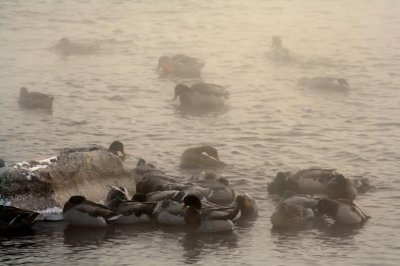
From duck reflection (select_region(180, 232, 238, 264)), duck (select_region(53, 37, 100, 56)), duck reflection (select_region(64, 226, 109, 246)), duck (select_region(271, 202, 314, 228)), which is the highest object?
duck (select_region(53, 37, 100, 56))

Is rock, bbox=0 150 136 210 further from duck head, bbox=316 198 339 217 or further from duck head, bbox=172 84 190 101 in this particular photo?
duck head, bbox=172 84 190 101

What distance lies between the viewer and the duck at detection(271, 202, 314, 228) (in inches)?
723

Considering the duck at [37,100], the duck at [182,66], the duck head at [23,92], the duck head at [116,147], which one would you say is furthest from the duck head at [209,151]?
the duck at [182,66]

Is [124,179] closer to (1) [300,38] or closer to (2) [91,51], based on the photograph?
(2) [91,51]

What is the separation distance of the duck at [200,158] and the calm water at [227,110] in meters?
0.40

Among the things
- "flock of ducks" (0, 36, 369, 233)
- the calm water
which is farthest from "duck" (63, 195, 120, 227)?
the calm water

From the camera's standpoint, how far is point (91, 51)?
122ft

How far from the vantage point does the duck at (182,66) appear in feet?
108

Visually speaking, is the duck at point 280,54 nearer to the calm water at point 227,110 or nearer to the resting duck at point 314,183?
the calm water at point 227,110

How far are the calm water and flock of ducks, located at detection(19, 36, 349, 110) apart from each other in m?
0.38

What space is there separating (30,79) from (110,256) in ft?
52.2

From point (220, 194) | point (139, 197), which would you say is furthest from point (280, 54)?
point (139, 197)

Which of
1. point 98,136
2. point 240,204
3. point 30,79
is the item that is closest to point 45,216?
point 240,204

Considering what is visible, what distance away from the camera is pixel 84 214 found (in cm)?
1823
